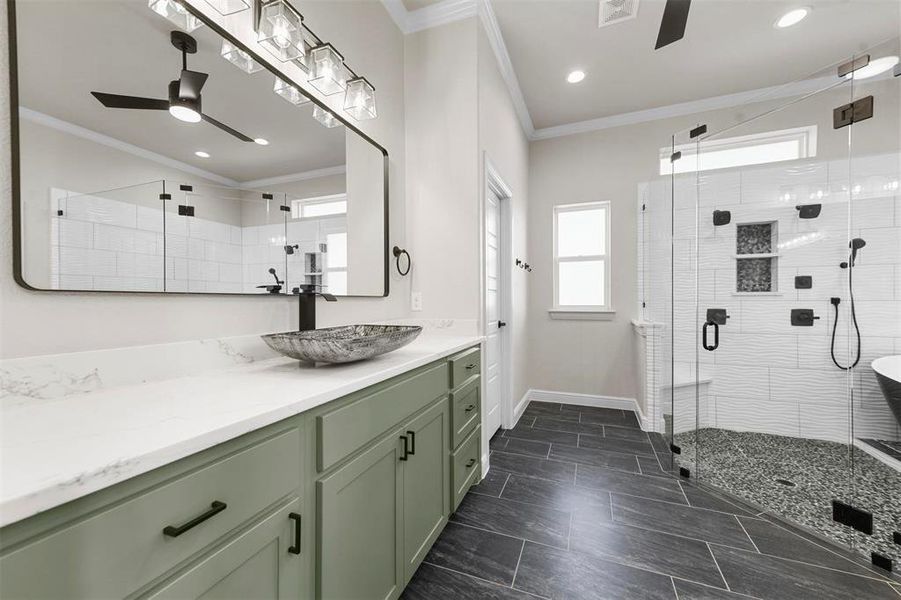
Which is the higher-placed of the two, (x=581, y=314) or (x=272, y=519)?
(x=581, y=314)

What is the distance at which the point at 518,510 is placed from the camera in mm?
2037

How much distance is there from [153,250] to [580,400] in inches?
152

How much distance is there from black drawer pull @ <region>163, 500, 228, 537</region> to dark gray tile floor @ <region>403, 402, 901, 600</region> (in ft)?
3.77

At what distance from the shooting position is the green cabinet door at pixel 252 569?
0.63 meters

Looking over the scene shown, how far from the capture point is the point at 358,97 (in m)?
1.82

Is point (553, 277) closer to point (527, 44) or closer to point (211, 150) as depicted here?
point (527, 44)

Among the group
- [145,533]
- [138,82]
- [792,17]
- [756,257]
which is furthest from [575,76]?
[145,533]

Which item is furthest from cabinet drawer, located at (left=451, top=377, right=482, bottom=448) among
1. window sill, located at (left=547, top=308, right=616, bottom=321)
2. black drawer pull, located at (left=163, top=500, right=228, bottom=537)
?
window sill, located at (left=547, top=308, right=616, bottom=321)

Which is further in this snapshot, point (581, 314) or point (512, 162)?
point (581, 314)

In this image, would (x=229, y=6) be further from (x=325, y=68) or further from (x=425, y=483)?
(x=425, y=483)

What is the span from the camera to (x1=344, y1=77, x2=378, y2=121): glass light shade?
1812mm

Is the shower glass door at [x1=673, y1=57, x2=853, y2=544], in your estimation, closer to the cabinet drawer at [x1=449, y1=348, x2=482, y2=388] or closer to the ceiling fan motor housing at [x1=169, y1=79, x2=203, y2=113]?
Answer: the cabinet drawer at [x1=449, y1=348, x2=482, y2=388]

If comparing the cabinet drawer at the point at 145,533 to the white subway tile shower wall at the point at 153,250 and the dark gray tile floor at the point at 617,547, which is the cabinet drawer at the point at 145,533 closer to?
the white subway tile shower wall at the point at 153,250

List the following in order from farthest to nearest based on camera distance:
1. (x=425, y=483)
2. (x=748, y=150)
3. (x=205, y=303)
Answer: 1. (x=748, y=150)
2. (x=425, y=483)
3. (x=205, y=303)
